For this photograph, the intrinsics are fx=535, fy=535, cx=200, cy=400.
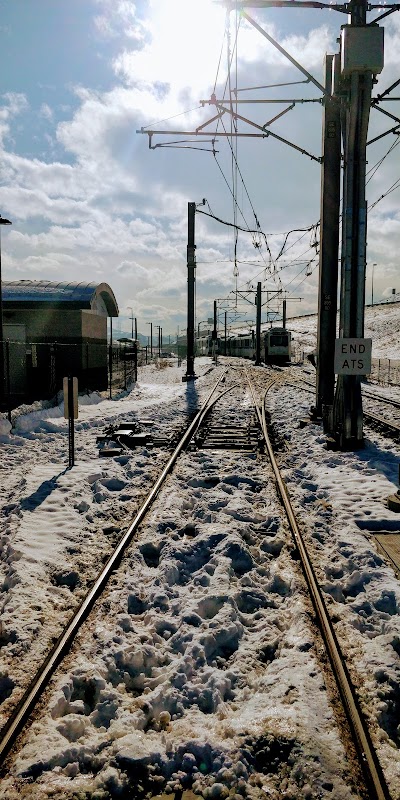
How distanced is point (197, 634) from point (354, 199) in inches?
365

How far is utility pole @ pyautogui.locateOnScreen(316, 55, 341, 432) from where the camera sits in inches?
511

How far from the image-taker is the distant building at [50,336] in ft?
79.1

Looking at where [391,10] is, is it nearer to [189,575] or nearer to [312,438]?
[312,438]

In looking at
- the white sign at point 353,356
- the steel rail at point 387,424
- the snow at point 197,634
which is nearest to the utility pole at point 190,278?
the steel rail at point 387,424

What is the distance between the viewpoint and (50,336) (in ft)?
84.6

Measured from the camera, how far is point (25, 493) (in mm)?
7766

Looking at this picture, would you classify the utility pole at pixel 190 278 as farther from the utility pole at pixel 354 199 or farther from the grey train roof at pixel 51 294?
the utility pole at pixel 354 199

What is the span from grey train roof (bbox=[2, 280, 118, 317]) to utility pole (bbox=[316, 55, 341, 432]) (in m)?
17.0

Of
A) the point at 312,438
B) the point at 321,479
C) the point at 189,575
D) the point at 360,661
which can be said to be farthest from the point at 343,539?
the point at 312,438

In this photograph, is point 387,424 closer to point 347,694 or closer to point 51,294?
point 347,694

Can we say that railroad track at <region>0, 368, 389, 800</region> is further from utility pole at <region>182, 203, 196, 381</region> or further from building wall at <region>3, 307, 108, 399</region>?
utility pole at <region>182, 203, 196, 381</region>

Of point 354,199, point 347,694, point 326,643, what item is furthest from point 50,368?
point 347,694

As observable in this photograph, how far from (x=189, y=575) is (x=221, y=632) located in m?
1.12

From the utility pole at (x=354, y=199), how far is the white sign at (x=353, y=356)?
0.06 ft
